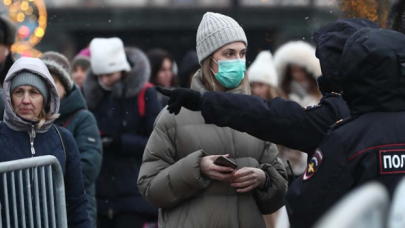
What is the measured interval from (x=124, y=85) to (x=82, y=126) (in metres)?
1.11

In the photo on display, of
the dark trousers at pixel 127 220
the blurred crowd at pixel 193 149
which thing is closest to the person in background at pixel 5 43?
the blurred crowd at pixel 193 149

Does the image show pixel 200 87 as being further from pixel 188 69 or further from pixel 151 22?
pixel 151 22

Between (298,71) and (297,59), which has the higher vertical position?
(297,59)

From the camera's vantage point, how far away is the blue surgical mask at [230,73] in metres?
4.61

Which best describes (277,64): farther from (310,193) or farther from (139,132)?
(310,193)

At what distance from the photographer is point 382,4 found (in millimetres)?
6062

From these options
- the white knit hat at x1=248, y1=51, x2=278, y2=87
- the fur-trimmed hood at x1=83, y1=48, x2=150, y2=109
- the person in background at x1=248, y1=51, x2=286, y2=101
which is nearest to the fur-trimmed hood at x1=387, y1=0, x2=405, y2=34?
the person in background at x1=248, y1=51, x2=286, y2=101

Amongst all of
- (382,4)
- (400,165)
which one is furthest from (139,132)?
(400,165)

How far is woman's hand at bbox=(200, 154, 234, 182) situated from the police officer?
27.2 inches

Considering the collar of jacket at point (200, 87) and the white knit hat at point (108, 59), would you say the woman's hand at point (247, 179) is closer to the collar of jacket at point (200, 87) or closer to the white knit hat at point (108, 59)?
the collar of jacket at point (200, 87)

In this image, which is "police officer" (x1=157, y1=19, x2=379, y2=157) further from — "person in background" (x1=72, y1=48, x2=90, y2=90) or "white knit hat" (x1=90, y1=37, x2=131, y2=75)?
Result: "person in background" (x1=72, y1=48, x2=90, y2=90)

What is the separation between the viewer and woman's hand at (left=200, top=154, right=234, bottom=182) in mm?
4363

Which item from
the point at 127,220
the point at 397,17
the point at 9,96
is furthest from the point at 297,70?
the point at 9,96

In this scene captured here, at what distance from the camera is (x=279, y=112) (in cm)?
368
